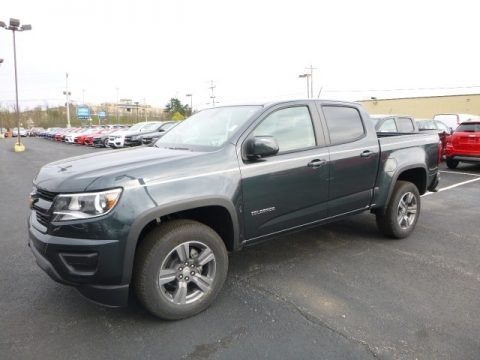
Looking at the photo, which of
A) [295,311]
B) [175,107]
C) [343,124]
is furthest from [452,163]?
[175,107]

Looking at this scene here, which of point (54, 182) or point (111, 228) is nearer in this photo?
point (111, 228)

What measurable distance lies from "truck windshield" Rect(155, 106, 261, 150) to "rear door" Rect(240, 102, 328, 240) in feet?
0.84

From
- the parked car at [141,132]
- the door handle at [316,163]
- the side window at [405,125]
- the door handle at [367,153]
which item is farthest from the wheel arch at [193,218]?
the parked car at [141,132]

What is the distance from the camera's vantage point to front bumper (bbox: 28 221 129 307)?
9.37 ft

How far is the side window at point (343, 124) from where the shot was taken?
14.7 feet

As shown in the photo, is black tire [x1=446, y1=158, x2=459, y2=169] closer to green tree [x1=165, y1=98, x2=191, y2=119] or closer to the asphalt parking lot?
the asphalt parking lot

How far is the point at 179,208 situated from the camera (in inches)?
124

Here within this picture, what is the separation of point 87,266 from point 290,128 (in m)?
2.33

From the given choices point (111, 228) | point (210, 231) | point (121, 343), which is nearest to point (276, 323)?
point (210, 231)

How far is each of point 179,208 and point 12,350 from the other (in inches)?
61.0

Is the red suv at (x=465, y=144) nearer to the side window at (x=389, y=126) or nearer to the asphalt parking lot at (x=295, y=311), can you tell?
the side window at (x=389, y=126)

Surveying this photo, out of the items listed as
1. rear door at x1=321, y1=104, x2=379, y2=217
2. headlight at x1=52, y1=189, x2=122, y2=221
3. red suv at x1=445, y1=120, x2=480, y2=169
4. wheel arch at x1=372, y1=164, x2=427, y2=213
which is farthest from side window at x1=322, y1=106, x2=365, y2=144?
red suv at x1=445, y1=120, x2=480, y2=169

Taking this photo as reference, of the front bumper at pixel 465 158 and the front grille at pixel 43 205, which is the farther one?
the front bumper at pixel 465 158

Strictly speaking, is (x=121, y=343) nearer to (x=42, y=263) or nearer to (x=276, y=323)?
(x=42, y=263)
